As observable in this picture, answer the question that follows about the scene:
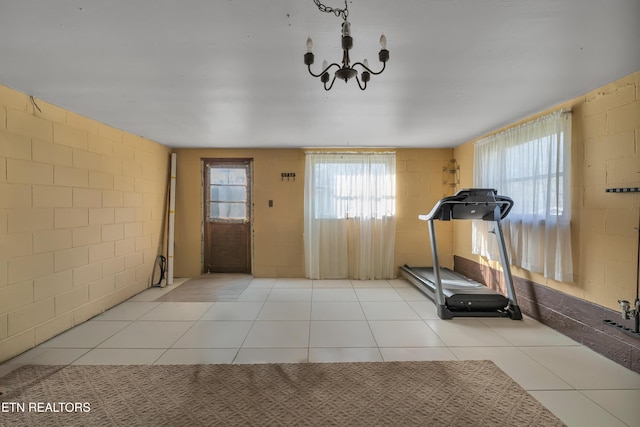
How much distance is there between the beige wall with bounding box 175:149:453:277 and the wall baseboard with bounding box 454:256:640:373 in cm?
179

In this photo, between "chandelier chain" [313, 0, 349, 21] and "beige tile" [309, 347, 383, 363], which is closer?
"chandelier chain" [313, 0, 349, 21]

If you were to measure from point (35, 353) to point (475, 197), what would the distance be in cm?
449

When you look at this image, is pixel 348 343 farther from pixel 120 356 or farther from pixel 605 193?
pixel 605 193

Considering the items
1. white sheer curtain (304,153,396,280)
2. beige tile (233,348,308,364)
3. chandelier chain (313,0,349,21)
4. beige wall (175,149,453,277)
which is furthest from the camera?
beige wall (175,149,453,277)

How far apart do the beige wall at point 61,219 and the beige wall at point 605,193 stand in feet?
16.4

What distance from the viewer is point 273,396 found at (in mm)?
1816

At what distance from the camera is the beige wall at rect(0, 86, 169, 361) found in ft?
7.48

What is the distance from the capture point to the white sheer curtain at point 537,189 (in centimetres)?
260

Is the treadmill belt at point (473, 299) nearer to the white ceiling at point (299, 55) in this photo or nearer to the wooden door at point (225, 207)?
the white ceiling at point (299, 55)

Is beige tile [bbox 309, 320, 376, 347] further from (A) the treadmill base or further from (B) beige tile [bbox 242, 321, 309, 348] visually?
(A) the treadmill base

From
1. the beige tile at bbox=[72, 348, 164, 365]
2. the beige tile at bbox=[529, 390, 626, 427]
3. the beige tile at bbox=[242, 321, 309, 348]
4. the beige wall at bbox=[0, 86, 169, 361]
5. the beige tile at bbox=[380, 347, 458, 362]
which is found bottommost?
the beige tile at bbox=[529, 390, 626, 427]

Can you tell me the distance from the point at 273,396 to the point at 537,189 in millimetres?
3205

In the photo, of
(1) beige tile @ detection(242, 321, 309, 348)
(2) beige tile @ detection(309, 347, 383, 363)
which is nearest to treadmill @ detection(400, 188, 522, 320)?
(2) beige tile @ detection(309, 347, 383, 363)

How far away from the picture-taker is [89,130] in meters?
3.11
